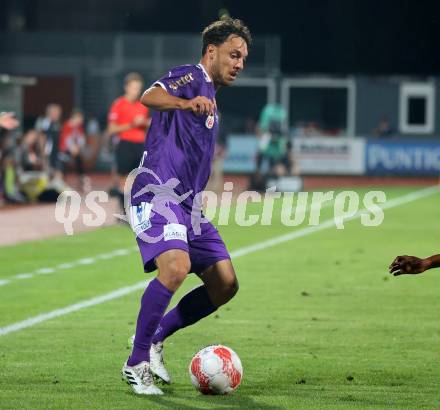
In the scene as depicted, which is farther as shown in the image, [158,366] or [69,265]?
[69,265]

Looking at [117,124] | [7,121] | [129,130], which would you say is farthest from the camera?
[117,124]

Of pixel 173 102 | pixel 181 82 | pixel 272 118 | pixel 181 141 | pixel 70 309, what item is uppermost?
pixel 272 118

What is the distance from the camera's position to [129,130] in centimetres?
2019

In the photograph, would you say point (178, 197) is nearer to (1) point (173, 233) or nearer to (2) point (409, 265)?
(1) point (173, 233)

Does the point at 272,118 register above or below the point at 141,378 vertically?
above

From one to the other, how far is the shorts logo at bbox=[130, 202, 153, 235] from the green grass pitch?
3.05 ft

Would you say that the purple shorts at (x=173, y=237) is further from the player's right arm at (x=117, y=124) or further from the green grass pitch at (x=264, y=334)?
the player's right arm at (x=117, y=124)

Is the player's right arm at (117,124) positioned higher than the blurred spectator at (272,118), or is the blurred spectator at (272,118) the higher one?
the blurred spectator at (272,118)

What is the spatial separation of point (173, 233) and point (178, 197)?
253 mm

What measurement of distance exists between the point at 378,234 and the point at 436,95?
2573cm

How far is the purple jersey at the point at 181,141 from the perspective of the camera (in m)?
7.97

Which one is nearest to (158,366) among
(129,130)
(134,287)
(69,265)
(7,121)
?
(7,121)

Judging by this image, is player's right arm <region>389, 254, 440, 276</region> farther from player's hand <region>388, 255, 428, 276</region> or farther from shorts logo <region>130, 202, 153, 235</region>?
shorts logo <region>130, 202, 153, 235</region>

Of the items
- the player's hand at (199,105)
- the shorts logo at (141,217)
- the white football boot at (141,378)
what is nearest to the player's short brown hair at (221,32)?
the player's hand at (199,105)
